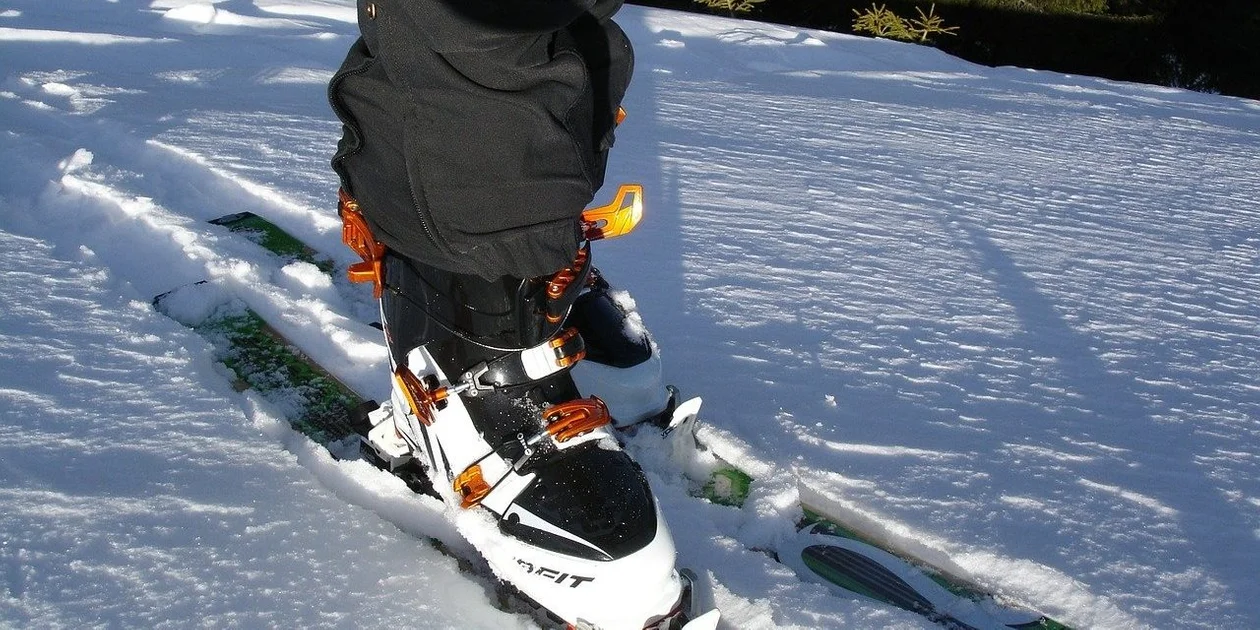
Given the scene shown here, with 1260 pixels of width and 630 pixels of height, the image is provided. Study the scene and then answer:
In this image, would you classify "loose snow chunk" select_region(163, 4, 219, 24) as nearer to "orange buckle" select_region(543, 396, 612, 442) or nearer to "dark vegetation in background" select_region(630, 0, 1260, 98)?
"orange buckle" select_region(543, 396, 612, 442)

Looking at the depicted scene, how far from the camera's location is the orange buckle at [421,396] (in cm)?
133

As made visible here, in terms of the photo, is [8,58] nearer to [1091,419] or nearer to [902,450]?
[902,450]

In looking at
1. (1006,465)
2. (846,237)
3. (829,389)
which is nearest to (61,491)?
(829,389)

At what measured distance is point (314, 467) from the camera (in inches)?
61.8

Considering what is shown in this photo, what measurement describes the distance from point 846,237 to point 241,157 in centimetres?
170

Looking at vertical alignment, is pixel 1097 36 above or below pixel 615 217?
above

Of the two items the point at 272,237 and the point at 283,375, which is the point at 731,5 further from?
the point at 283,375

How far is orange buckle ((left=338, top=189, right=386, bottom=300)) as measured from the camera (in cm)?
138

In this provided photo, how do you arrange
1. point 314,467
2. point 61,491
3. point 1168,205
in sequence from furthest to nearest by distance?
point 1168,205 < point 314,467 < point 61,491

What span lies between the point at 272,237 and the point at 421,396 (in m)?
1.20

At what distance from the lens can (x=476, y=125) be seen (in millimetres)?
1112

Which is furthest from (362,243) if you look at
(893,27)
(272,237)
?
(893,27)

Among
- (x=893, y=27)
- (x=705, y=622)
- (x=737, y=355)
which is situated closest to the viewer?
(x=705, y=622)

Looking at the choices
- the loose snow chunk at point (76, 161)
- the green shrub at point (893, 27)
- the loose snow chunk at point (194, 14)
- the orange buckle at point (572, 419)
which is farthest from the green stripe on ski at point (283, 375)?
the green shrub at point (893, 27)
